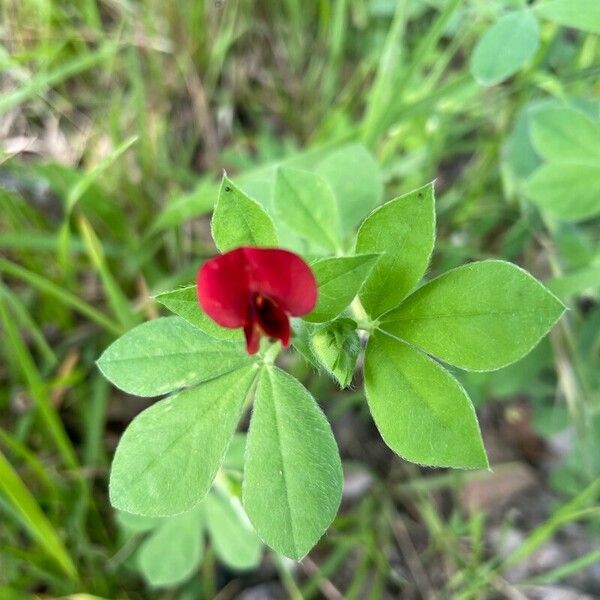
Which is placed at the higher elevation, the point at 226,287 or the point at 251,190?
the point at 226,287

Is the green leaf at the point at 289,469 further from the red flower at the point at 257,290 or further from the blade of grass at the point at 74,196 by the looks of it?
the blade of grass at the point at 74,196

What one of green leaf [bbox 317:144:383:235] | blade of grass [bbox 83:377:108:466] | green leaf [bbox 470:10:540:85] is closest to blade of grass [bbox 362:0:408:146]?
green leaf [bbox 317:144:383:235]

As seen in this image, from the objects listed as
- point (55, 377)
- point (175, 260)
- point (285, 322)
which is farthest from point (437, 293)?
point (55, 377)

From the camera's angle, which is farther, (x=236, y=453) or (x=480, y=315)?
(x=236, y=453)

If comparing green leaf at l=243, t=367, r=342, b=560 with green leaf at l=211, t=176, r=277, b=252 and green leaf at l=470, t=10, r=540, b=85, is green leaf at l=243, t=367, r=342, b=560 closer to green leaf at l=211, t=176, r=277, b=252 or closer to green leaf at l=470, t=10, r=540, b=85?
green leaf at l=211, t=176, r=277, b=252

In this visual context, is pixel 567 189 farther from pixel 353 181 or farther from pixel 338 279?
pixel 338 279

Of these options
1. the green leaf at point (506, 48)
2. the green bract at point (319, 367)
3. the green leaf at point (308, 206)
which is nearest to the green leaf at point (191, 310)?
the green bract at point (319, 367)

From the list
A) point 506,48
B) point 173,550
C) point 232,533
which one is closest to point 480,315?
point 506,48
